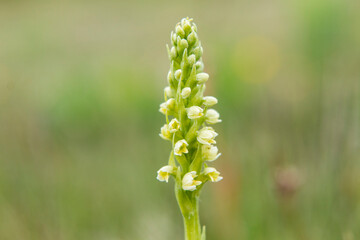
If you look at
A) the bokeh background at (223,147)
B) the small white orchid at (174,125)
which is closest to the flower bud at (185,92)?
the small white orchid at (174,125)

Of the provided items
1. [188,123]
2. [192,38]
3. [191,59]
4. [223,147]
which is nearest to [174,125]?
[188,123]

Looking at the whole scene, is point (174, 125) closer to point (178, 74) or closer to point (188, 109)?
point (188, 109)

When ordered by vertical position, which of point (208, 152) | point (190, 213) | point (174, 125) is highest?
point (174, 125)

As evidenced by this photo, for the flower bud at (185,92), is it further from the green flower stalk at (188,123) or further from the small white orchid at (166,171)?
the small white orchid at (166,171)

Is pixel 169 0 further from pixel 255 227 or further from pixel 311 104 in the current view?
pixel 255 227

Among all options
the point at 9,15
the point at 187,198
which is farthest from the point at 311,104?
the point at 9,15

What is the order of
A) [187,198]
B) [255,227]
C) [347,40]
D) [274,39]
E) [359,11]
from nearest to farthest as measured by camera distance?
[187,198], [255,227], [347,40], [359,11], [274,39]
